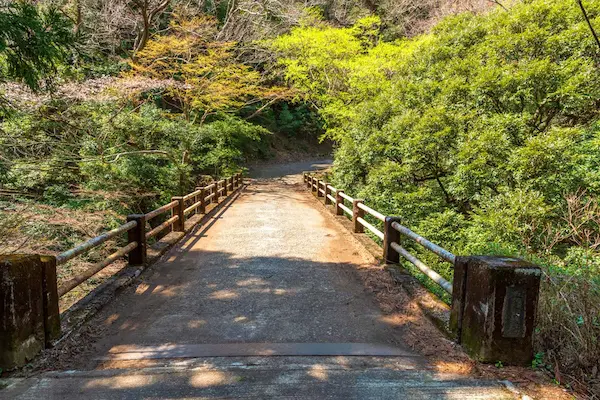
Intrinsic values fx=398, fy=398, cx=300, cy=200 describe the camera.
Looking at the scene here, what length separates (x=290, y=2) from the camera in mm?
23188

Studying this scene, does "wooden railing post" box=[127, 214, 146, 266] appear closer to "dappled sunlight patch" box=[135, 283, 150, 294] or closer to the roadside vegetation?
"dappled sunlight patch" box=[135, 283, 150, 294]

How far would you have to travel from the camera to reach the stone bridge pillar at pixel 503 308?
2979 mm

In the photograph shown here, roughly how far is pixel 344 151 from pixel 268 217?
15.6 feet

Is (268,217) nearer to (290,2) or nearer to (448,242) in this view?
(448,242)

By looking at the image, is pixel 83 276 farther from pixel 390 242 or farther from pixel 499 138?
pixel 499 138

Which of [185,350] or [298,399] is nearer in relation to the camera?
[298,399]

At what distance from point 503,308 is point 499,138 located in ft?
21.6

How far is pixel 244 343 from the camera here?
11.8 feet

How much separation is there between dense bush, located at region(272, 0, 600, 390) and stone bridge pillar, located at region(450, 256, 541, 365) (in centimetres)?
141

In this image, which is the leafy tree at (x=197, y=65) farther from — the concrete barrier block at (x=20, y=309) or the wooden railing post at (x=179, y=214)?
the concrete barrier block at (x=20, y=309)

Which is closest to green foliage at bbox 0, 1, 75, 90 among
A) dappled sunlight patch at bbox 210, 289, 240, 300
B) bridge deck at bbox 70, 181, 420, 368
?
bridge deck at bbox 70, 181, 420, 368

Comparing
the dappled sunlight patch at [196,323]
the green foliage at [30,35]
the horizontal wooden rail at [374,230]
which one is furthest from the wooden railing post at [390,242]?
the green foliage at [30,35]

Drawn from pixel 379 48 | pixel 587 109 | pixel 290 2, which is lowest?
pixel 587 109

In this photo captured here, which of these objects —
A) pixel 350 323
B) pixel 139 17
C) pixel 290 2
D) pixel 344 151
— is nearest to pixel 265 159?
pixel 290 2
